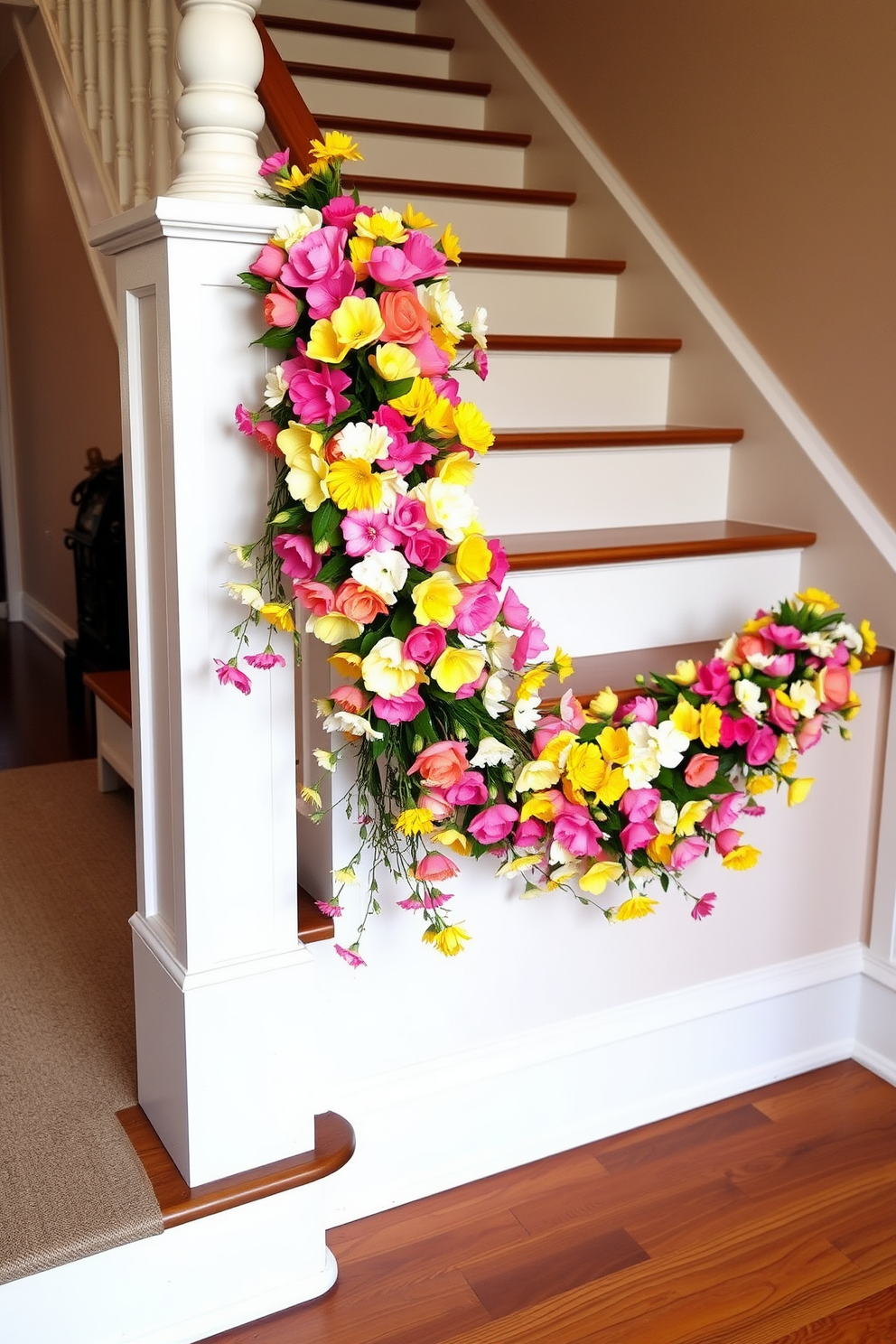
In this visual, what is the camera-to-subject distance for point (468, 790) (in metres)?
1.71

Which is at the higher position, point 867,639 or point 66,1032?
point 867,639

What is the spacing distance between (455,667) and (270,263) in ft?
1.79

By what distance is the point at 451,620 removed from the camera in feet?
5.08

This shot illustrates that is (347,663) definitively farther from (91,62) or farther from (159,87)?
(91,62)

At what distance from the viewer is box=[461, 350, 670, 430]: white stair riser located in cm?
285

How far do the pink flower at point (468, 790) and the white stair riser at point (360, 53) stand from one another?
8.82ft

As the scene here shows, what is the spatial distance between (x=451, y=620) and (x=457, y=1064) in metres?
0.91

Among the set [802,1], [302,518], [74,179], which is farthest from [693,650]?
[74,179]

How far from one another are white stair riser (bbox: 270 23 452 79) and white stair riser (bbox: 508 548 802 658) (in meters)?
2.04

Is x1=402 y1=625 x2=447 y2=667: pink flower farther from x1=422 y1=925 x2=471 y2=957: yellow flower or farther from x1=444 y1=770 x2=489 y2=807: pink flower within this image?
x1=422 y1=925 x2=471 y2=957: yellow flower

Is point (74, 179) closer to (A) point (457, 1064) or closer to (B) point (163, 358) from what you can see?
(B) point (163, 358)

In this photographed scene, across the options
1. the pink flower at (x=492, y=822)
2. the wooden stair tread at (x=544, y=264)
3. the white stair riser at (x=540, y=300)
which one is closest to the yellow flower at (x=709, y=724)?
the pink flower at (x=492, y=822)

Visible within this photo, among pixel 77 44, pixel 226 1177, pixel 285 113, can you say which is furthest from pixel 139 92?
pixel 226 1177

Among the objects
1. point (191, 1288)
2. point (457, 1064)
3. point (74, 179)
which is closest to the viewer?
point (191, 1288)
